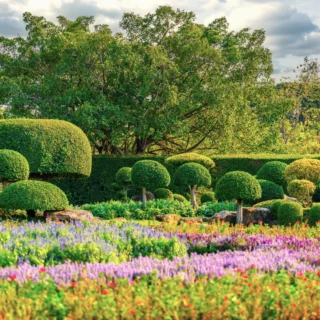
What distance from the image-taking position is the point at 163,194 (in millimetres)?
20000

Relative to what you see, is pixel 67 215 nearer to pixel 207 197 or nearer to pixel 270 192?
pixel 270 192

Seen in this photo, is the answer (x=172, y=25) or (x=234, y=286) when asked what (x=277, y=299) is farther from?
(x=172, y=25)

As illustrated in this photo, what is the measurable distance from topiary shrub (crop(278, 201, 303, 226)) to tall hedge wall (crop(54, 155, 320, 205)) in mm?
7697

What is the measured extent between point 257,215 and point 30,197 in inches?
232

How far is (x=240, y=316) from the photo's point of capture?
4422mm

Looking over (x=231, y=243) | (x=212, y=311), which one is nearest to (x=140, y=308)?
(x=212, y=311)

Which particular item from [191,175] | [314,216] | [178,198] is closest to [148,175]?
[191,175]

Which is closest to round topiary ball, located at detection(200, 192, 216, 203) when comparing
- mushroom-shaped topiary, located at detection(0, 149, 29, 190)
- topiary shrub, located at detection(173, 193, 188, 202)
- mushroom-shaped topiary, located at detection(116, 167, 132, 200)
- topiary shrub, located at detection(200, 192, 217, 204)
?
topiary shrub, located at detection(200, 192, 217, 204)

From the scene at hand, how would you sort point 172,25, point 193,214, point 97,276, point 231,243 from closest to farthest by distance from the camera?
point 97,276
point 231,243
point 193,214
point 172,25

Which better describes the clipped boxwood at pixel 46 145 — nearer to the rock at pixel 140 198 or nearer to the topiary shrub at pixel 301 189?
the rock at pixel 140 198

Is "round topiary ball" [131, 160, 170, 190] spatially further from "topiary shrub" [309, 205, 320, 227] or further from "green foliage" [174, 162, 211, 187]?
"topiary shrub" [309, 205, 320, 227]

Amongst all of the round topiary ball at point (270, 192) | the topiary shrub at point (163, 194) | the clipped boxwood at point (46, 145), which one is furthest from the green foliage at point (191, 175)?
the clipped boxwood at point (46, 145)

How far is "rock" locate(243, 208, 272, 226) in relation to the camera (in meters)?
15.2

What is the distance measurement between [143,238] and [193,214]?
10.3 m
